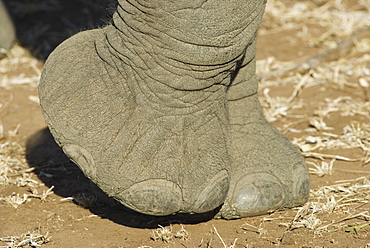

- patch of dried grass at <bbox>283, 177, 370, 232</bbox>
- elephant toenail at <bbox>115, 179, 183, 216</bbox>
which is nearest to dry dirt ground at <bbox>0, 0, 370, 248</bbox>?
patch of dried grass at <bbox>283, 177, 370, 232</bbox>

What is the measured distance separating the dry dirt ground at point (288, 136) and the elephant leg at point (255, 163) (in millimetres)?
50

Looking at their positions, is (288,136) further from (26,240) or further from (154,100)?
(26,240)

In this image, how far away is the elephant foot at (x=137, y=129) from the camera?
1.57m

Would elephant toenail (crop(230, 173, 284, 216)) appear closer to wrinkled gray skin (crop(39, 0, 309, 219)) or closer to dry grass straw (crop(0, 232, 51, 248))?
wrinkled gray skin (crop(39, 0, 309, 219))

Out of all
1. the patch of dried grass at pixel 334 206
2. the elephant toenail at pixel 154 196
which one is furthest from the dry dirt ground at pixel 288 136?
the elephant toenail at pixel 154 196

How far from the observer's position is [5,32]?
3428 mm

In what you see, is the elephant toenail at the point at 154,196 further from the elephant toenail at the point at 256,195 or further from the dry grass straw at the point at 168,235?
the elephant toenail at the point at 256,195

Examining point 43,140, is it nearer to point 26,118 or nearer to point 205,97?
point 26,118

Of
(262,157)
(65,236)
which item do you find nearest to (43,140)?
(65,236)

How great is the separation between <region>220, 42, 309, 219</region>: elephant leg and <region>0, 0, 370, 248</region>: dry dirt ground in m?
0.05

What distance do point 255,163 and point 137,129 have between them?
45 cm

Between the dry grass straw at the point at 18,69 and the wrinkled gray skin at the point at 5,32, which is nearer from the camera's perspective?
the dry grass straw at the point at 18,69

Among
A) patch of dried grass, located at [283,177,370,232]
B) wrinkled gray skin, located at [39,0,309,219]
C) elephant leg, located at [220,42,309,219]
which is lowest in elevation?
patch of dried grass, located at [283,177,370,232]

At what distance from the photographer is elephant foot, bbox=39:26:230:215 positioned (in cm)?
157
